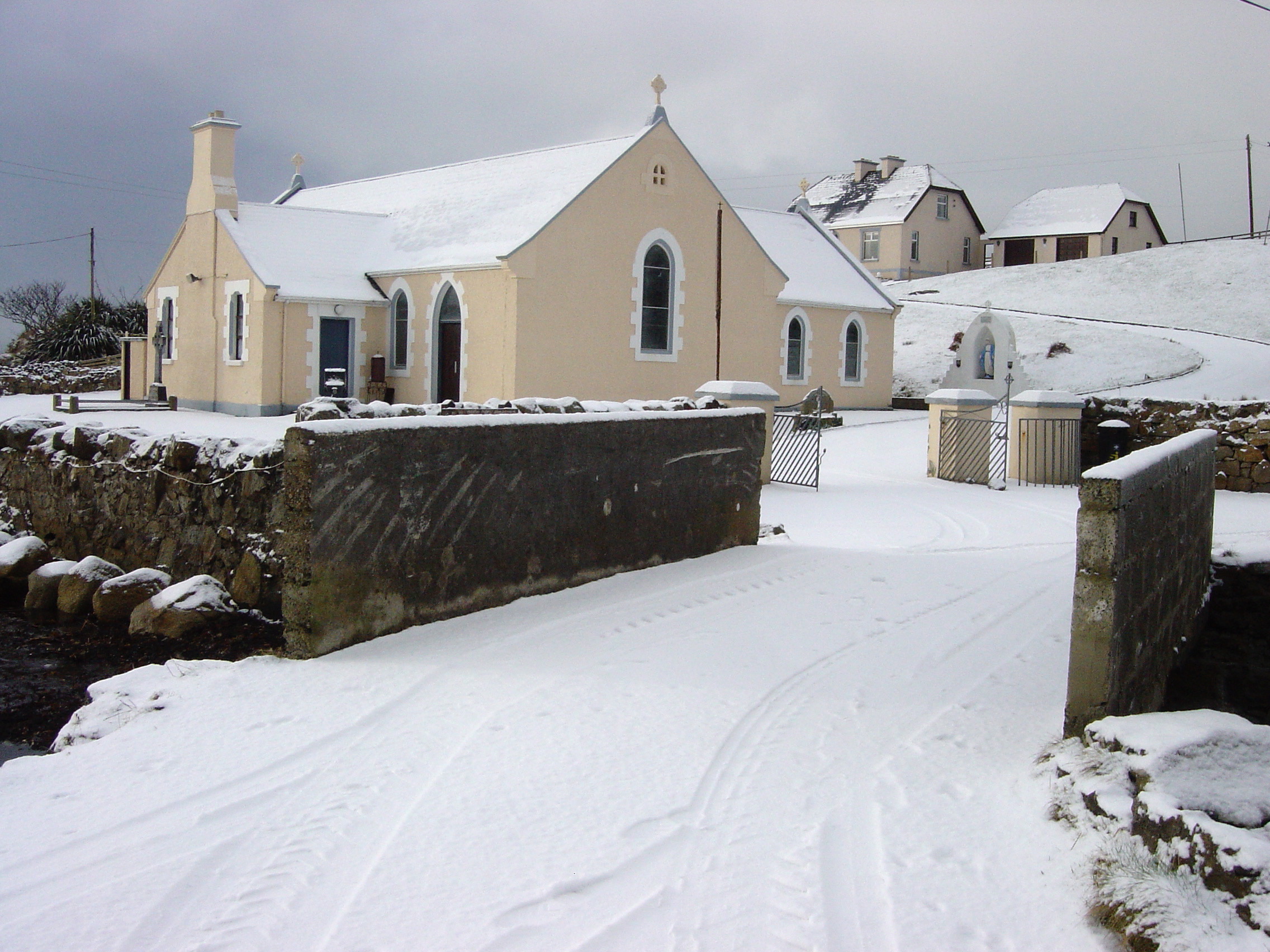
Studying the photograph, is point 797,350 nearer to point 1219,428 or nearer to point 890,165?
point 1219,428

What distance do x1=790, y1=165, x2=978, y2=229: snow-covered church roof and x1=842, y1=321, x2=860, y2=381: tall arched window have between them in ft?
85.4

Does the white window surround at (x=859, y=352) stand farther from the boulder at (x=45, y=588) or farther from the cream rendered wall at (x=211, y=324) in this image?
the boulder at (x=45, y=588)

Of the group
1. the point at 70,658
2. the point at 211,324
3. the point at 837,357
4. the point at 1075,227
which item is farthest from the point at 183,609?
the point at 1075,227

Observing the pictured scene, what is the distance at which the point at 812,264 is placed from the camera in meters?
36.1

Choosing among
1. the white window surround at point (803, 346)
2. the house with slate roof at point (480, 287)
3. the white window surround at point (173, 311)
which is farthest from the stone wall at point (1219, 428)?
the white window surround at point (173, 311)

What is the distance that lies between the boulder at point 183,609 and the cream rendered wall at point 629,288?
14660 mm

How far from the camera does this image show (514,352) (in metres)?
24.1

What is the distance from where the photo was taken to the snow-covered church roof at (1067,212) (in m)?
62.8

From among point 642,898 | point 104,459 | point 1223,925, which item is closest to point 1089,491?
point 1223,925

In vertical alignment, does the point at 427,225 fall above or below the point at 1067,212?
below

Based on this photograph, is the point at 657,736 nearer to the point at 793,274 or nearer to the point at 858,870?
the point at 858,870

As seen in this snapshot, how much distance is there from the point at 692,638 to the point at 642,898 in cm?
373

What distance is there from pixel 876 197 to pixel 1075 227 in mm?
11653

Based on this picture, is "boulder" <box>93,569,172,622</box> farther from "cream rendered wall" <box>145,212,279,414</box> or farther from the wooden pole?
the wooden pole
